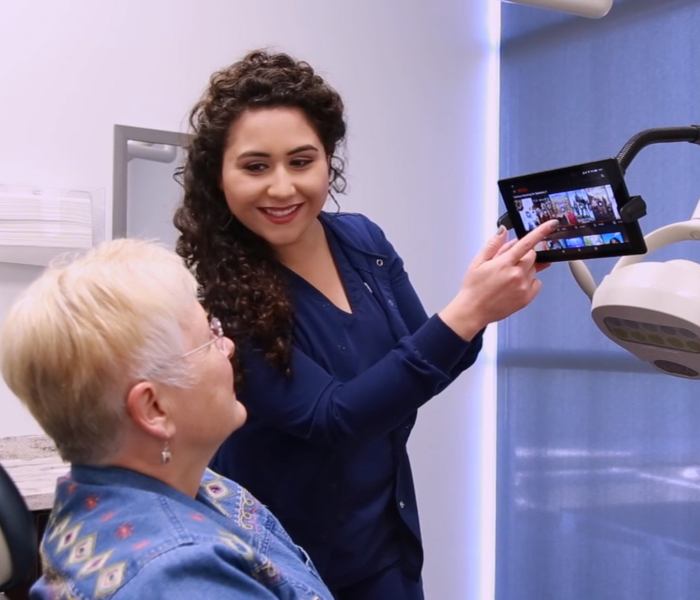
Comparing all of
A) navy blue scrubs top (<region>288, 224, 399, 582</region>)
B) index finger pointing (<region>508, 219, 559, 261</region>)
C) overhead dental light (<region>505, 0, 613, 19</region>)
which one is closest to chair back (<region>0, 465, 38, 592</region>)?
navy blue scrubs top (<region>288, 224, 399, 582</region>)

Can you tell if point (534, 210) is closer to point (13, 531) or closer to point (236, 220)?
point (236, 220)

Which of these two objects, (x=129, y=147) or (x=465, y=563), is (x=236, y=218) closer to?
(x=129, y=147)

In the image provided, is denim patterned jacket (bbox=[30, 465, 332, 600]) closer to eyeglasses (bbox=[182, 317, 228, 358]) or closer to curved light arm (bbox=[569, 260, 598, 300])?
eyeglasses (bbox=[182, 317, 228, 358])

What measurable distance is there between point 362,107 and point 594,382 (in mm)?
1139

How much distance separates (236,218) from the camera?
1.34 metres

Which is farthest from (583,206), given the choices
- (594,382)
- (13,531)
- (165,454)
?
(594,382)

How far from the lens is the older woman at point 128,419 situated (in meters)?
0.80

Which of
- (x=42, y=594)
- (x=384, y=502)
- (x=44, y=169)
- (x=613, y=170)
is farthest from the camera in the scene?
(x=44, y=169)

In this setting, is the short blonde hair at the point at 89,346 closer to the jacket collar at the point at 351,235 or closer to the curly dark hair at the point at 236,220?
the curly dark hair at the point at 236,220

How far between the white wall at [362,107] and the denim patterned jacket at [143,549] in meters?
1.52

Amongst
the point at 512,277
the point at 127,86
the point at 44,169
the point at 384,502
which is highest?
the point at 127,86

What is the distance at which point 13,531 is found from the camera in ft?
3.74

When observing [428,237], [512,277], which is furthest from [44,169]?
[512,277]

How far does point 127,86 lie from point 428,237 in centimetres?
113
